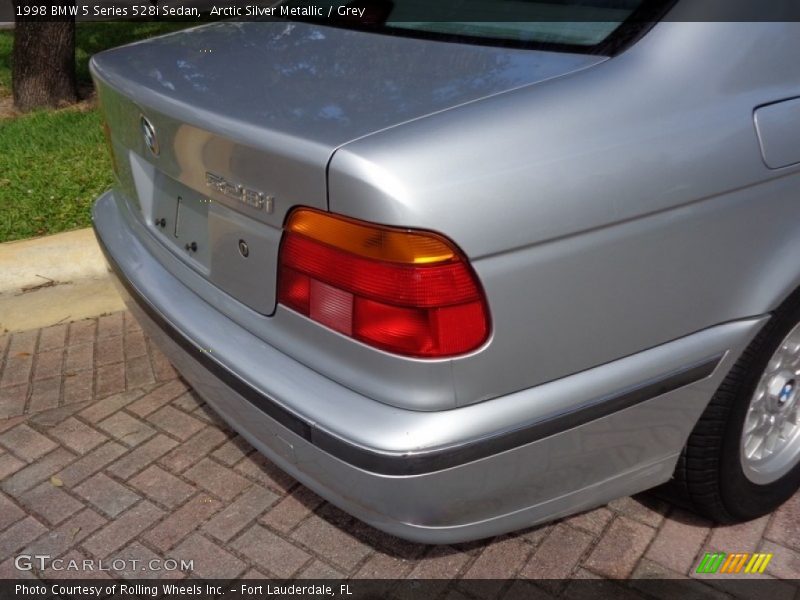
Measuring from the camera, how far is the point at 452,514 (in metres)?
1.94

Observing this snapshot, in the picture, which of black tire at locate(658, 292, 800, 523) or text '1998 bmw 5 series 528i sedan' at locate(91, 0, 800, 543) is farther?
black tire at locate(658, 292, 800, 523)

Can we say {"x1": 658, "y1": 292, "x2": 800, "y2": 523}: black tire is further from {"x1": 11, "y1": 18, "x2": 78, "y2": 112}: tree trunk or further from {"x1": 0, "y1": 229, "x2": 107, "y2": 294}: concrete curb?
{"x1": 11, "y1": 18, "x2": 78, "y2": 112}: tree trunk

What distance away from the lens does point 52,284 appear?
4.11 meters

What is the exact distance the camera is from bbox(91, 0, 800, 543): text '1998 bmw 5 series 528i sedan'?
5.80 feet

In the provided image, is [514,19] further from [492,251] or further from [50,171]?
[50,171]

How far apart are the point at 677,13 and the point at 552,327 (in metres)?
0.78

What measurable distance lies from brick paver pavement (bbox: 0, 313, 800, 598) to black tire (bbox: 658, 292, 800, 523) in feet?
0.38

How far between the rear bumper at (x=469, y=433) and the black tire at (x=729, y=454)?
0.23ft

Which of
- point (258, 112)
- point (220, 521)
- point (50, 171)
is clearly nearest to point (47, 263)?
point (50, 171)

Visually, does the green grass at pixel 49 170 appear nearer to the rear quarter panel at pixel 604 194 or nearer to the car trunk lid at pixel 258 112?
the car trunk lid at pixel 258 112

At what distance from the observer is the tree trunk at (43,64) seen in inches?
257

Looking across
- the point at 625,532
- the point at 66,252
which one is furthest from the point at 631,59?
the point at 66,252
